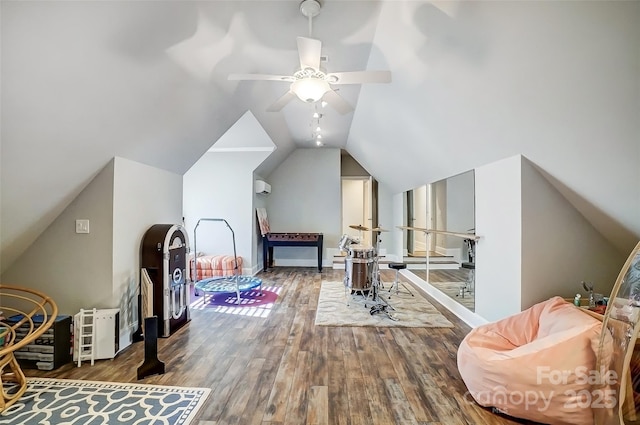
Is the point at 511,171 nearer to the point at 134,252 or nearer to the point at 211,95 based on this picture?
the point at 211,95

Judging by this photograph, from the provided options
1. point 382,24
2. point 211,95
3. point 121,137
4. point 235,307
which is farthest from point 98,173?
point 382,24

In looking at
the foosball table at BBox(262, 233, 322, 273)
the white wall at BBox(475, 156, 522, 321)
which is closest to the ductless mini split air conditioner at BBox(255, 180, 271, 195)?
the foosball table at BBox(262, 233, 322, 273)

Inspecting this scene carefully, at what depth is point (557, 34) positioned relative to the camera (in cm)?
171

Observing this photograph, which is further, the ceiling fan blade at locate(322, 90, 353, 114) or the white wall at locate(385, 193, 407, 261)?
the white wall at locate(385, 193, 407, 261)

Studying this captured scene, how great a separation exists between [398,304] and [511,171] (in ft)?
7.99

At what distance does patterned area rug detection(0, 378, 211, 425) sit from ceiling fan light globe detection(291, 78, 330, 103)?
240cm

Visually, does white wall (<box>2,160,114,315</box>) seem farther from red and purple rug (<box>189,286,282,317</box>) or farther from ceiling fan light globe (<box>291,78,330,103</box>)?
ceiling fan light globe (<box>291,78,330,103</box>)

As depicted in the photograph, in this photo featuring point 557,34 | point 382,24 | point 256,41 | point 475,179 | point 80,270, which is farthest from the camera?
point 475,179

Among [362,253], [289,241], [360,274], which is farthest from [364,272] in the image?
[289,241]

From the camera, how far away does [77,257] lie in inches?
114

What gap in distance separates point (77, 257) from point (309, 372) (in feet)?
8.18

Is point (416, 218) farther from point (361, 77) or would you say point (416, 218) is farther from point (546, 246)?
point (361, 77)

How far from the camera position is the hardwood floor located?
197 centimetres

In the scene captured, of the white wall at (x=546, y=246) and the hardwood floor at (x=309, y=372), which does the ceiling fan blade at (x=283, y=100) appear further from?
the hardwood floor at (x=309, y=372)
